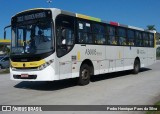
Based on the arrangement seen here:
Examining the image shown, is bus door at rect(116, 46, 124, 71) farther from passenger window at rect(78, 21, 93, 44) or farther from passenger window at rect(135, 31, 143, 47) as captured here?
passenger window at rect(78, 21, 93, 44)

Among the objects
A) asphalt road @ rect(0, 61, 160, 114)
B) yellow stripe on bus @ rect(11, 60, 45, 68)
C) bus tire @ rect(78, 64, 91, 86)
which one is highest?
yellow stripe on bus @ rect(11, 60, 45, 68)

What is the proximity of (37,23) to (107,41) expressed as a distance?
5136mm

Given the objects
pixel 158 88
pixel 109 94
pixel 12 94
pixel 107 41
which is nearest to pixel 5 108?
pixel 12 94

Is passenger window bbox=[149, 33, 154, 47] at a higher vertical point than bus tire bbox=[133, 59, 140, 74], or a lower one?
higher

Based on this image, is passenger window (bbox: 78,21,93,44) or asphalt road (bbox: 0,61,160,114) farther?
passenger window (bbox: 78,21,93,44)

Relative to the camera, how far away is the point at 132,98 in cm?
1053

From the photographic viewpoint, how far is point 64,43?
12.5 m

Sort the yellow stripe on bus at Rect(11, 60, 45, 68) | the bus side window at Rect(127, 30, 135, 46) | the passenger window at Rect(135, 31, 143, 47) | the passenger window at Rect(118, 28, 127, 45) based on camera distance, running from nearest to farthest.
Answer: the yellow stripe on bus at Rect(11, 60, 45, 68), the passenger window at Rect(118, 28, 127, 45), the bus side window at Rect(127, 30, 135, 46), the passenger window at Rect(135, 31, 143, 47)

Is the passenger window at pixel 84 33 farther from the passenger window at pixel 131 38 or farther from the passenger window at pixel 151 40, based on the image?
the passenger window at pixel 151 40

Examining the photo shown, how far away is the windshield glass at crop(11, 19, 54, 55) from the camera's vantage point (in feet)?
39.3

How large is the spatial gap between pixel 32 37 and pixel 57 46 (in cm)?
118

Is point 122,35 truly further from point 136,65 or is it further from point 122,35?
point 136,65

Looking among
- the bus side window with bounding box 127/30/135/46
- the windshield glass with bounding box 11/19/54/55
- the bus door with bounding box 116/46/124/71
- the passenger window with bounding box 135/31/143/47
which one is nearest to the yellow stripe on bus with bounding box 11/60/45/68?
the windshield glass with bounding box 11/19/54/55

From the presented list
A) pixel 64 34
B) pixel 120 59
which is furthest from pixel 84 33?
pixel 120 59
